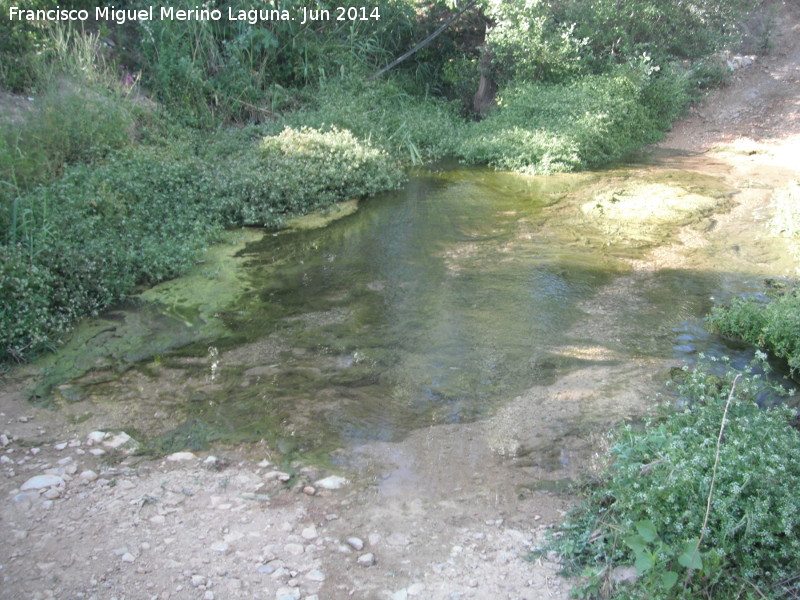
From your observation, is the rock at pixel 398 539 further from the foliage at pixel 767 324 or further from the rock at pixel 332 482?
the foliage at pixel 767 324

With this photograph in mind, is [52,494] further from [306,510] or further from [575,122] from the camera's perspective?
[575,122]

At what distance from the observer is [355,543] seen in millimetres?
2902

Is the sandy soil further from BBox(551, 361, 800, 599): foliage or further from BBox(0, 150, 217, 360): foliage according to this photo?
BBox(0, 150, 217, 360): foliage

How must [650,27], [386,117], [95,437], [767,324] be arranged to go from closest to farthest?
→ [95,437], [767,324], [386,117], [650,27]

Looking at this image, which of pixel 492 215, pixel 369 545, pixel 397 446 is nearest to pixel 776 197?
pixel 492 215

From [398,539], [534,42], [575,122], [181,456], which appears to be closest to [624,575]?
[398,539]

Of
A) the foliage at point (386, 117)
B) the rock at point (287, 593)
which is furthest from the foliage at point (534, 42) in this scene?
the rock at point (287, 593)

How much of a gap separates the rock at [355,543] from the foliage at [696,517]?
0.82m

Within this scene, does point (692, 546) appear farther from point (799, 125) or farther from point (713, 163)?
point (799, 125)

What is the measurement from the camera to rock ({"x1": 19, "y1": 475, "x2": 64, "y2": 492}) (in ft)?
10.4

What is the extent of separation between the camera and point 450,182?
9.18 metres

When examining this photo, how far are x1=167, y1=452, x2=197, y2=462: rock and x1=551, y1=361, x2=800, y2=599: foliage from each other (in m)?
1.92

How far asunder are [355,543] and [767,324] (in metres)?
3.33

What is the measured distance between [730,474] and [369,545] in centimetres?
150
